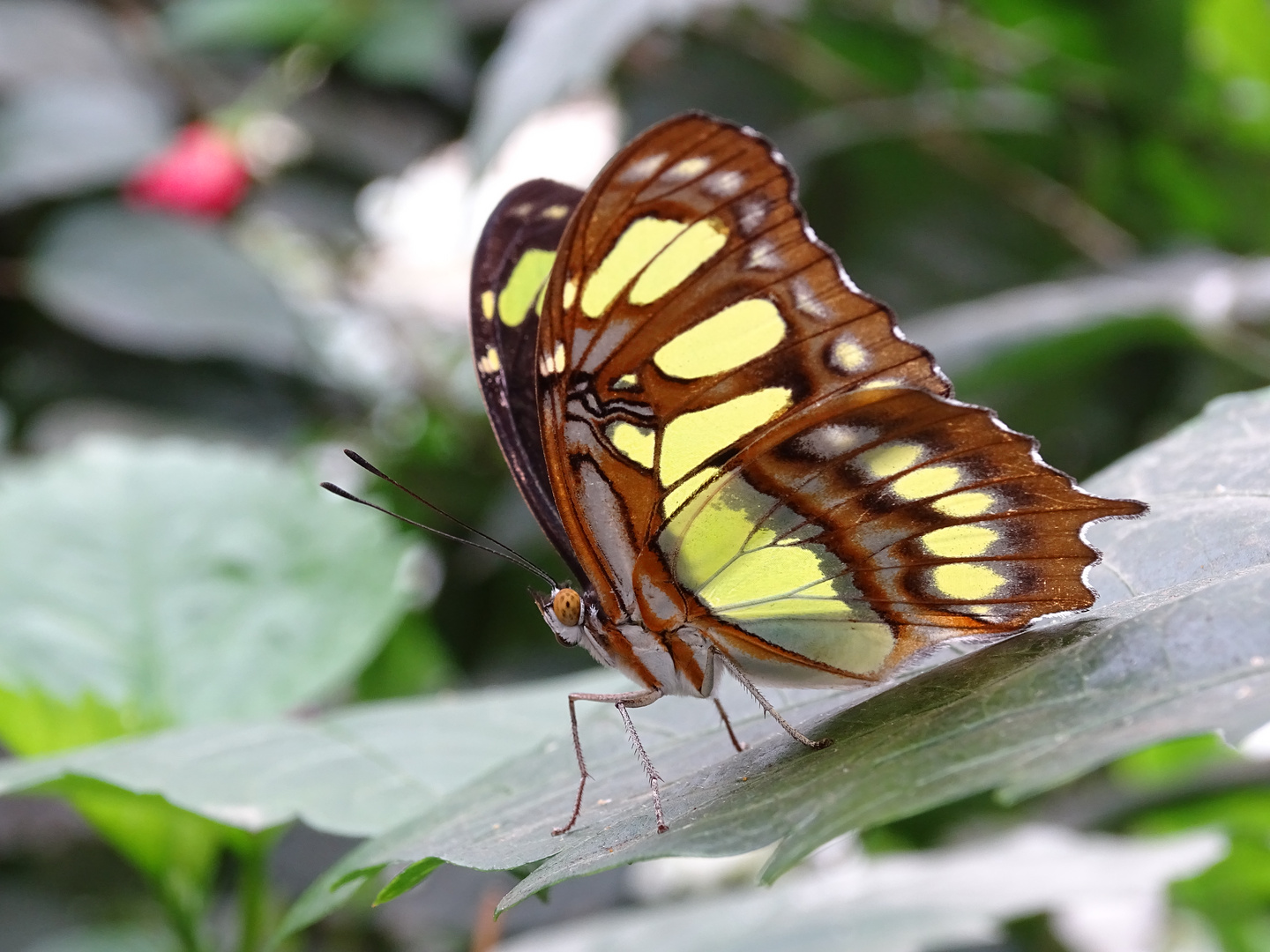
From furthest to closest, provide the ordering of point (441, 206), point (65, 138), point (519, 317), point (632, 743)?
point (441, 206)
point (65, 138)
point (519, 317)
point (632, 743)

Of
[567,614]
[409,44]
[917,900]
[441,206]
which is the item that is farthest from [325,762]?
[441,206]

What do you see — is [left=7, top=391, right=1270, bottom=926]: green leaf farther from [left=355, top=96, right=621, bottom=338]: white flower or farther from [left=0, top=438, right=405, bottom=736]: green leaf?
[left=355, top=96, right=621, bottom=338]: white flower

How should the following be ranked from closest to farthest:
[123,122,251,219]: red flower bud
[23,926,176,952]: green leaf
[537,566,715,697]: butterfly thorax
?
[537,566,715,697]: butterfly thorax → [23,926,176,952]: green leaf → [123,122,251,219]: red flower bud

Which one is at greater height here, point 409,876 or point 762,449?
point 762,449

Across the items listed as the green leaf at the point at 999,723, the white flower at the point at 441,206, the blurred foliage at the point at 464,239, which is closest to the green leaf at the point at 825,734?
the green leaf at the point at 999,723

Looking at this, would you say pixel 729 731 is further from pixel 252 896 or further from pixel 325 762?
pixel 252 896

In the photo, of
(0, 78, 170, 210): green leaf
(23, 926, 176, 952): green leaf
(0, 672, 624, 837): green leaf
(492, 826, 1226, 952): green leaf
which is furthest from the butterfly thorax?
(0, 78, 170, 210): green leaf

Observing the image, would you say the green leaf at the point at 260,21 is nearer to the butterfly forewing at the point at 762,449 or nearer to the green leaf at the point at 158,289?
the green leaf at the point at 158,289
